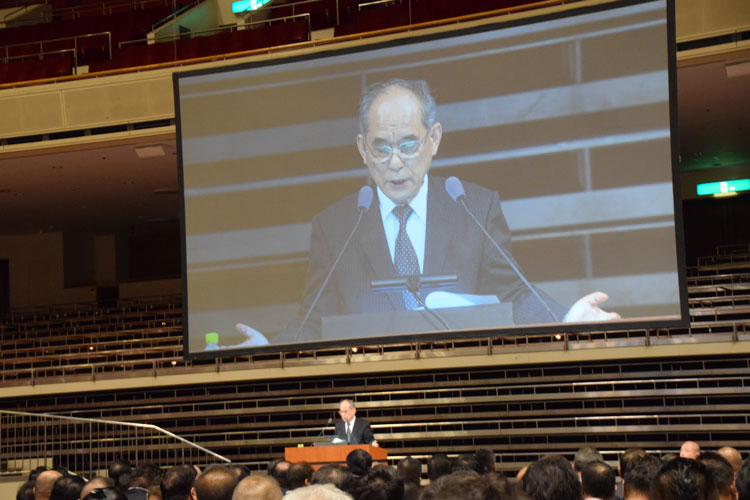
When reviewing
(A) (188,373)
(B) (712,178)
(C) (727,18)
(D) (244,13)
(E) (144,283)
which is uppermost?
(D) (244,13)

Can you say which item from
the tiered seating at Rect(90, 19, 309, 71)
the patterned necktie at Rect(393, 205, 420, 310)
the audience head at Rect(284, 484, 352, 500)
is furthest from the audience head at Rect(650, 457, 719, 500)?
the tiered seating at Rect(90, 19, 309, 71)

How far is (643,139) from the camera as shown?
8328mm

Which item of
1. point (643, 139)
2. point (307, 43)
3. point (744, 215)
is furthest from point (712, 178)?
point (643, 139)

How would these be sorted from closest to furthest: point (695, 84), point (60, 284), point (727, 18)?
point (727, 18)
point (695, 84)
point (60, 284)

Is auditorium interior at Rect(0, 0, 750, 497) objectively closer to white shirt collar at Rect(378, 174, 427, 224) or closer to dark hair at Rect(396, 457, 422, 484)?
white shirt collar at Rect(378, 174, 427, 224)

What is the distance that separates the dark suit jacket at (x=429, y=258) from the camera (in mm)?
8578

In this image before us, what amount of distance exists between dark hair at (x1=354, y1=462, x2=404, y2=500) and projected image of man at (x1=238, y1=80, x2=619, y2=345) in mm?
5322

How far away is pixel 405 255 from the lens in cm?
880

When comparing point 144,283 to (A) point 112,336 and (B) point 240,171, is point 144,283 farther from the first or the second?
(B) point 240,171

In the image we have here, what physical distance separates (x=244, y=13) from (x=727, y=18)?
8352mm

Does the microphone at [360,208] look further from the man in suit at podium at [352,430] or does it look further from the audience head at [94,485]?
the audience head at [94,485]

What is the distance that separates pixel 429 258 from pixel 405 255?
25 cm

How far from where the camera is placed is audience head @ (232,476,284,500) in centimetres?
299

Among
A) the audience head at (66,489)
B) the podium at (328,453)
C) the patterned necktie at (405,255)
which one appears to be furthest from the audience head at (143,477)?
the patterned necktie at (405,255)
